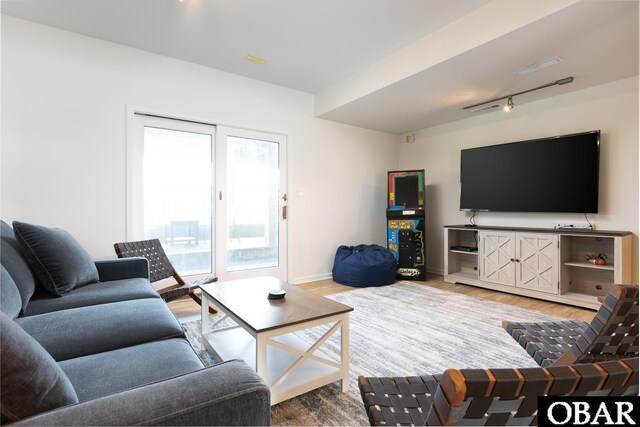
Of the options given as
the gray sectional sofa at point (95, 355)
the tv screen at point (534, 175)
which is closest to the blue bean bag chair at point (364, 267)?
the tv screen at point (534, 175)

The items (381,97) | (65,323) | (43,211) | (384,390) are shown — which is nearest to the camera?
(384,390)

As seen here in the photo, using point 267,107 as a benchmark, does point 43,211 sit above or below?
below

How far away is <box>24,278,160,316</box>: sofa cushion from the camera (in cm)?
176

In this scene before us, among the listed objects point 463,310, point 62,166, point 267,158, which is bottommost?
point 463,310

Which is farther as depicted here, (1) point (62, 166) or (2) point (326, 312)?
(1) point (62, 166)

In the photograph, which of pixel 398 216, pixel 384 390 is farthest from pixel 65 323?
pixel 398 216

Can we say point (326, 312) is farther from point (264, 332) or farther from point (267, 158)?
point (267, 158)

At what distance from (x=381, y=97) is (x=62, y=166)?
3446 millimetres

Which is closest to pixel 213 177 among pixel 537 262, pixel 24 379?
pixel 24 379

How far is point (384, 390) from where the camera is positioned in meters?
1.05

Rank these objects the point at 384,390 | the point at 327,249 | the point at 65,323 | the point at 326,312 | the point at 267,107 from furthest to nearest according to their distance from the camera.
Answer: the point at 327,249 → the point at 267,107 → the point at 326,312 → the point at 65,323 → the point at 384,390

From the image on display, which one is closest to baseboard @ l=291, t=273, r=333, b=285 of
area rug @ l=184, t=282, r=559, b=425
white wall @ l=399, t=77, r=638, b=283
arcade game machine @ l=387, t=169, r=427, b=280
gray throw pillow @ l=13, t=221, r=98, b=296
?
area rug @ l=184, t=282, r=559, b=425

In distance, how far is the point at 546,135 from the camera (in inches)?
155

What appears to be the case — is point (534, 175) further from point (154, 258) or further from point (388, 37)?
point (154, 258)
